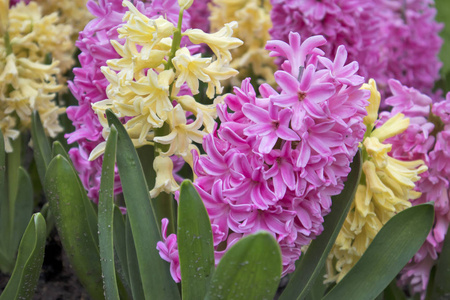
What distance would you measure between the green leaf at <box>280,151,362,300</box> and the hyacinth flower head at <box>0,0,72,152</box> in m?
0.65

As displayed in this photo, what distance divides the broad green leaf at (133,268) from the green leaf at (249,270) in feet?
0.69

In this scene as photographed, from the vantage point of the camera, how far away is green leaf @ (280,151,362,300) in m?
0.90

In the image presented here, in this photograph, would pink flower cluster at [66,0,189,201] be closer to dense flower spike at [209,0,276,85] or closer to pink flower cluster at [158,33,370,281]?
pink flower cluster at [158,33,370,281]

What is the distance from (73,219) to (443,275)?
700 millimetres

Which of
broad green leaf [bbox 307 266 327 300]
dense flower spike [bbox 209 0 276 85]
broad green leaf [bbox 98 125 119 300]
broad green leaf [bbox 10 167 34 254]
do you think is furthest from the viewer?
dense flower spike [bbox 209 0 276 85]

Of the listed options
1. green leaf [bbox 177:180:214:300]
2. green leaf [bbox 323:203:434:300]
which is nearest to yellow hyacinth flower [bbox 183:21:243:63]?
green leaf [bbox 177:180:214:300]

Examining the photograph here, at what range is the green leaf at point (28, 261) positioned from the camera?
92 cm

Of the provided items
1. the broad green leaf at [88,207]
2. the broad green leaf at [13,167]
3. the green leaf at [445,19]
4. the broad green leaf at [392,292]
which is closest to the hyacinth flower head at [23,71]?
the broad green leaf at [13,167]

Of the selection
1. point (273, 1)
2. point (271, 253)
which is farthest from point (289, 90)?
point (273, 1)

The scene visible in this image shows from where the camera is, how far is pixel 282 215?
2.72ft

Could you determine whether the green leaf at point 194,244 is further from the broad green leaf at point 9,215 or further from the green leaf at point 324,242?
the broad green leaf at point 9,215

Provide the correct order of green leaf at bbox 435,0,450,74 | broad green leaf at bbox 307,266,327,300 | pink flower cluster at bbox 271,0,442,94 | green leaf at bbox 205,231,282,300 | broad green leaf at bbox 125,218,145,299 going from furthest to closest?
green leaf at bbox 435,0,450,74
pink flower cluster at bbox 271,0,442,94
broad green leaf at bbox 307,266,327,300
broad green leaf at bbox 125,218,145,299
green leaf at bbox 205,231,282,300

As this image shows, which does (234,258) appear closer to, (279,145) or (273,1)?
(279,145)

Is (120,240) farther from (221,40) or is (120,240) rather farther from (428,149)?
(428,149)
